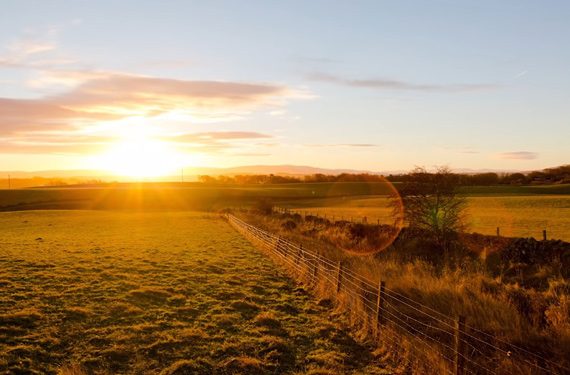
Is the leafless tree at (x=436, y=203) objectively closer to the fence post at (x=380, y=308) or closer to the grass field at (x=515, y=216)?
the grass field at (x=515, y=216)

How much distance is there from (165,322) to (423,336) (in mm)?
6562

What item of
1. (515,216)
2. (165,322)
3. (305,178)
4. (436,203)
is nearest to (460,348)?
(165,322)

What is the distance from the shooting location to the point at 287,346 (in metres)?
9.84

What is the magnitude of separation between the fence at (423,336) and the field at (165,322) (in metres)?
0.58

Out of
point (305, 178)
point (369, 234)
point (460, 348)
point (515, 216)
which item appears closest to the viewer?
point (460, 348)

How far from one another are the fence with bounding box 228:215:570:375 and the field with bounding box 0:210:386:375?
58cm

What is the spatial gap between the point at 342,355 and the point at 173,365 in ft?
11.1

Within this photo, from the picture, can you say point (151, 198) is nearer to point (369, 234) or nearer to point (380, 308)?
point (369, 234)

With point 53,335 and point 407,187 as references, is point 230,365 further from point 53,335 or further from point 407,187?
point 407,187

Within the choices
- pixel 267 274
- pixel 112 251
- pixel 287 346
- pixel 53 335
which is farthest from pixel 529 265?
pixel 112 251

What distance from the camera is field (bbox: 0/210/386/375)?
885cm

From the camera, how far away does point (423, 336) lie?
9.49m

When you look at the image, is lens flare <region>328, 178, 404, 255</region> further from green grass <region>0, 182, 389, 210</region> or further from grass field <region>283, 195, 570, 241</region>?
green grass <region>0, 182, 389, 210</region>

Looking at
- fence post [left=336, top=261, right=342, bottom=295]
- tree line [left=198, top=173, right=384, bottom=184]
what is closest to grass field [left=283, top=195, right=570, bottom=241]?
fence post [left=336, top=261, right=342, bottom=295]
